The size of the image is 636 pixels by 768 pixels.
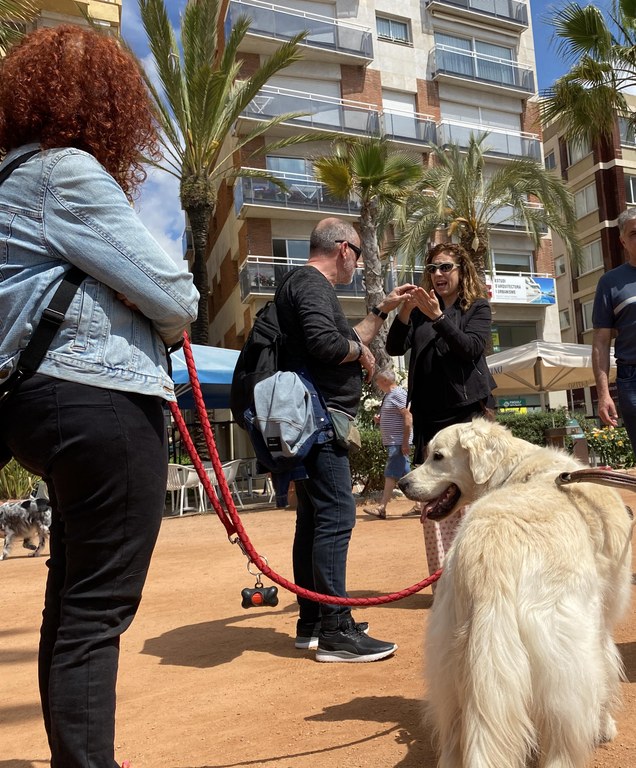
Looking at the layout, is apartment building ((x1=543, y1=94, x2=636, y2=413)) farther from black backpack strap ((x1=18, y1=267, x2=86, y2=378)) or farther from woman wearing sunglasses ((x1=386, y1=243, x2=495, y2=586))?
black backpack strap ((x1=18, y1=267, x2=86, y2=378))

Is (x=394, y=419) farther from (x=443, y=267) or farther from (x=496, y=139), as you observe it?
(x=496, y=139)

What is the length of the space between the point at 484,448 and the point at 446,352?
1374 millimetres

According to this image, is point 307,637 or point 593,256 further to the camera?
point 593,256

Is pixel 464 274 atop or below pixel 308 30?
below

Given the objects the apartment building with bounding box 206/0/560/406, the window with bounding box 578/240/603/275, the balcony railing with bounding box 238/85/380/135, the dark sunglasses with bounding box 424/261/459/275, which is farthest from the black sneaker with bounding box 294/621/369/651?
the window with bounding box 578/240/603/275

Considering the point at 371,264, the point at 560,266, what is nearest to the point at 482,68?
the point at 560,266

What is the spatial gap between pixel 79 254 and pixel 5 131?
20.8 inches

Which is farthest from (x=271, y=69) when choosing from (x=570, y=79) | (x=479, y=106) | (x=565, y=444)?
(x=479, y=106)

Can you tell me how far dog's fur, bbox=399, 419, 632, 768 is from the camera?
1.85 m

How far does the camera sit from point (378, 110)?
30.2m

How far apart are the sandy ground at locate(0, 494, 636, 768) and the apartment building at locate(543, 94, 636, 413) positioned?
1355 inches

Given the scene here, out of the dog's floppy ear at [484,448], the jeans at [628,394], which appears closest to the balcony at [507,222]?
the jeans at [628,394]

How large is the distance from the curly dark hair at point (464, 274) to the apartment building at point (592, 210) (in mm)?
33787

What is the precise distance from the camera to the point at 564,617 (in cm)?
195
